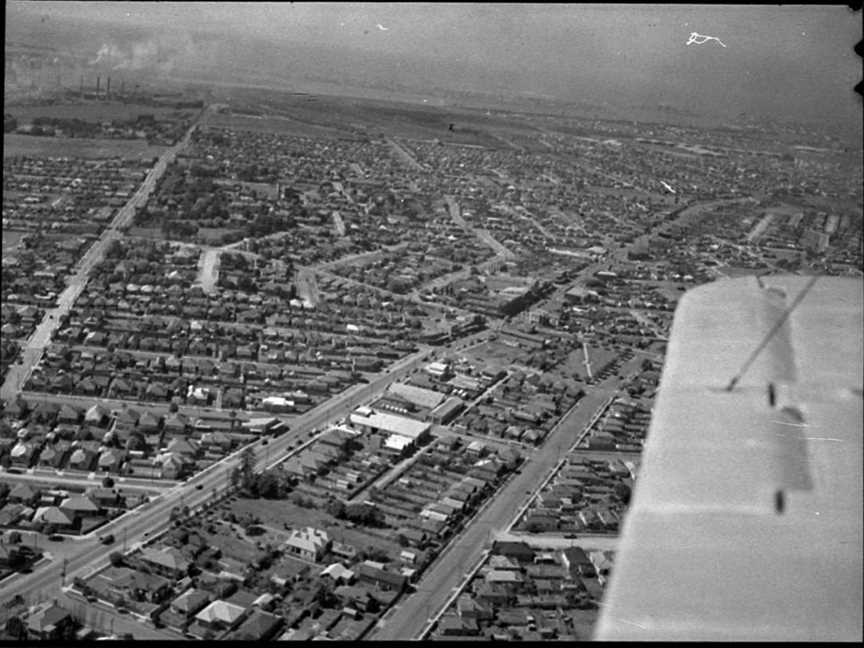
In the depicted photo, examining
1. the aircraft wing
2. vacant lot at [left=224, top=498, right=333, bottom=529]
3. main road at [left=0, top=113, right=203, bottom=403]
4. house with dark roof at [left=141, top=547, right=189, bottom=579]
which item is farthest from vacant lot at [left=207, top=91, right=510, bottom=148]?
the aircraft wing

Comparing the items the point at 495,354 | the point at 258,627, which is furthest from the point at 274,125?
the point at 258,627

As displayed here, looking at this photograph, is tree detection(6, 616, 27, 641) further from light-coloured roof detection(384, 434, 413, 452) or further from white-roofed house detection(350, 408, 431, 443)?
white-roofed house detection(350, 408, 431, 443)

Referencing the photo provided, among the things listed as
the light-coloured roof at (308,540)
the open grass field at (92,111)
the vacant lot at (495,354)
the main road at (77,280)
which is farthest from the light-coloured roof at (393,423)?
the open grass field at (92,111)

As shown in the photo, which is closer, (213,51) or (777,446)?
(777,446)

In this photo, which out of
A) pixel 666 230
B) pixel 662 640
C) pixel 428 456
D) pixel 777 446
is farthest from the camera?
pixel 666 230

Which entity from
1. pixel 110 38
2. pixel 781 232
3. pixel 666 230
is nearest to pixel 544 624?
pixel 781 232

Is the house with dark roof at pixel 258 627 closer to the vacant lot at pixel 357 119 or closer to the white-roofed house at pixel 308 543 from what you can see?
the white-roofed house at pixel 308 543

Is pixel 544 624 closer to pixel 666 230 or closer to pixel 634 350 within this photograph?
pixel 634 350

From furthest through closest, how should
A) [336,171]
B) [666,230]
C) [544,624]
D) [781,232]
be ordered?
[336,171]
[666,230]
[781,232]
[544,624]
